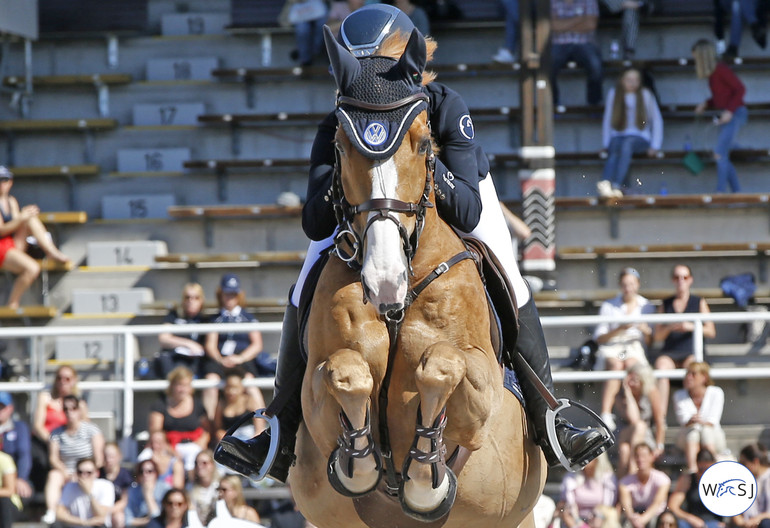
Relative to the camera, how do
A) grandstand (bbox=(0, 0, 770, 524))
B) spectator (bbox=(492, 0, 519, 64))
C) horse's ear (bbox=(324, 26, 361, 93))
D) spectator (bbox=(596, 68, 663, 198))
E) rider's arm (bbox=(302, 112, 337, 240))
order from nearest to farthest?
horse's ear (bbox=(324, 26, 361, 93)) → rider's arm (bbox=(302, 112, 337, 240)) → grandstand (bbox=(0, 0, 770, 524)) → spectator (bbox=(596, 68, 663, 198)) → spectator (bbox=(492, 0, 519, 64))

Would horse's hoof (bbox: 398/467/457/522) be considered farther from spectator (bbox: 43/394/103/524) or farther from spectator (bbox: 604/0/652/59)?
spectator (bbox: 604/0/652/59)

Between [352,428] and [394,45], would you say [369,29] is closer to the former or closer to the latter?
[394,45]

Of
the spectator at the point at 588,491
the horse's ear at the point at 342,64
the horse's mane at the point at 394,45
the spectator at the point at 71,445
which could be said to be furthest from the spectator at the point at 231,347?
the horse's ear at the point at 342,64

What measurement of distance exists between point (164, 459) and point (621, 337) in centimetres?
369

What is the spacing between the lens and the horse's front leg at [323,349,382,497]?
13.0ft

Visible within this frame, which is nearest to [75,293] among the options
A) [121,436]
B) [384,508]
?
[121,436]

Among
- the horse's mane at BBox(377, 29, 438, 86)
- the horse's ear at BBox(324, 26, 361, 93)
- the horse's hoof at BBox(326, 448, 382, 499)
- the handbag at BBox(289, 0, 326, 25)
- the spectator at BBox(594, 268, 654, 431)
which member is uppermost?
the handbag at BBox(289, 0, 326, 25)

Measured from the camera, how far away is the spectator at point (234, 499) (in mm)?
8617

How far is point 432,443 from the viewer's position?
4.11 metres

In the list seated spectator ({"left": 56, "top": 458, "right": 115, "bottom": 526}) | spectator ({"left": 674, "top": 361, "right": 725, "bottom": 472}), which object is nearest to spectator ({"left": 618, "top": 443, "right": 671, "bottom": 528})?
spectator ({"left": 674, "top": 361, "right": 725, "bottom": 472})

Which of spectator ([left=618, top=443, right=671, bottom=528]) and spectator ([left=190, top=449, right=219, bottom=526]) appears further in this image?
spectator ([left=190, top=449, right=219, bottom=526])

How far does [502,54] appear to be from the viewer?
43.1 ft

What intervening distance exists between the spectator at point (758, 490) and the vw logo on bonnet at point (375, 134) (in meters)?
5.53

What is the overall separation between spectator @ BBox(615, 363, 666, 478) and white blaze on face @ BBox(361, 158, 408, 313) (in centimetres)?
544
